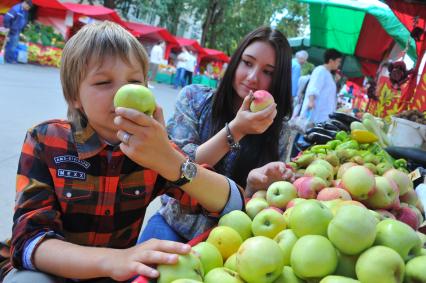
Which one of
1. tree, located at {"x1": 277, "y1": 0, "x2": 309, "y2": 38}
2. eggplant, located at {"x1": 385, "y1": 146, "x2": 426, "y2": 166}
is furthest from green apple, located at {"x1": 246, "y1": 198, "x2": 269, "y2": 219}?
tree, located at {"x1": 277, "y1": 0, "x2": 309, "y2": 38}

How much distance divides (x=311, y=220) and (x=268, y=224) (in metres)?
0.21

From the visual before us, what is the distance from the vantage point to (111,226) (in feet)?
4.97

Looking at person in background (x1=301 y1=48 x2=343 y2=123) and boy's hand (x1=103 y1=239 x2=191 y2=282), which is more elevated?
person in background (x1=301 y1=48 x2=343 y2=123)

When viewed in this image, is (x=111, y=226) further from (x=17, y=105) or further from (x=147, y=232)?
(x=17, y=105)

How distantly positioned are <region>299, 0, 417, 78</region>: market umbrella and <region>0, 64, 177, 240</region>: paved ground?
4835 millimetres

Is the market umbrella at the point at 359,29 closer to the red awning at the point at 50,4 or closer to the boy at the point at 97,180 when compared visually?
the boy at the point at 97,180

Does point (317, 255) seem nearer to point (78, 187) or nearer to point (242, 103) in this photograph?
point (78, 187)

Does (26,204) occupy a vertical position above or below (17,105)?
above

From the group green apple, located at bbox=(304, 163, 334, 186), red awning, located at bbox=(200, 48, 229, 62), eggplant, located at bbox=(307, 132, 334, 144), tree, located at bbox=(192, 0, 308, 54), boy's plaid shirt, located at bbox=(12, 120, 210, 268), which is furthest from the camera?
red awning, located at bbox=(200, 48, 229, 62)

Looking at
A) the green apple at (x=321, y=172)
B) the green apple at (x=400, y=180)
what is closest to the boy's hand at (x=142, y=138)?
the green apple at (x=321, y=172)

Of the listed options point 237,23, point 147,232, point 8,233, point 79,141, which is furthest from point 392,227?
point 237,23

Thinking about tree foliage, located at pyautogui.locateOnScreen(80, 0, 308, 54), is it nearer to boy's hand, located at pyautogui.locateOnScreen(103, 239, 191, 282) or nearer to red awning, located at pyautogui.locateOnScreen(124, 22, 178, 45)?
red awning, located at pyautogui.locateOnScreen(124, 22, 178, 45)

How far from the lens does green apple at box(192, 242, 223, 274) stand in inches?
47.4

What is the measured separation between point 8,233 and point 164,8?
2351 cm
